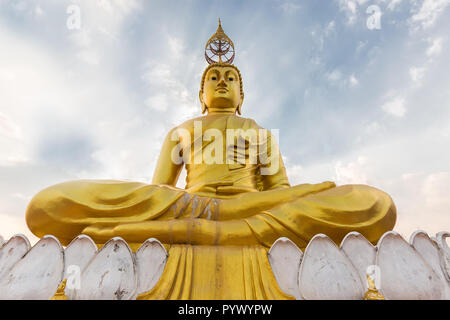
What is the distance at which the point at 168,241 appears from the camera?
7.61ft

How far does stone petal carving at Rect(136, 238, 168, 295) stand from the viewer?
1.82 metres

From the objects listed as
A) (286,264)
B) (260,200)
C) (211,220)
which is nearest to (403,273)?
(286,264)

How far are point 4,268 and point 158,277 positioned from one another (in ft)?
2.91

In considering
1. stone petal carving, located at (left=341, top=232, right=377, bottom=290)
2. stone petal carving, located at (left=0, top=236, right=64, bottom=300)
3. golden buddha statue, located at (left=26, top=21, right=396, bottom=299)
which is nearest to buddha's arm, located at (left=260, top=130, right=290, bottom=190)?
golden buddha statue, located at (left=26, top=21, right=396, bottom=299)

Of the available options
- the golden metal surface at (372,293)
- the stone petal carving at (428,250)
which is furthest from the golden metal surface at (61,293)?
the stone petal carving at (428,250)

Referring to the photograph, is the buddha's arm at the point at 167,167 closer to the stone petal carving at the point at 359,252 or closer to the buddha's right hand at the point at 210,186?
the buddha's right hand at the point at 210,186

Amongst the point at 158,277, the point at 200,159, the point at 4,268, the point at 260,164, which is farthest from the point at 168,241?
the point at 260,164

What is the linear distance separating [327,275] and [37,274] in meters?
1.55

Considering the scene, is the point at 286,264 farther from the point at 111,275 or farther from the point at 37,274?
the point at 37,274

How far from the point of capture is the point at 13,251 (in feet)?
6.38

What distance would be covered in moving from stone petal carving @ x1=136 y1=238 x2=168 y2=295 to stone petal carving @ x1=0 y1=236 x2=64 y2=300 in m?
0.43

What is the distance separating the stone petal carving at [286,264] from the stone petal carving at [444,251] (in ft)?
2.74

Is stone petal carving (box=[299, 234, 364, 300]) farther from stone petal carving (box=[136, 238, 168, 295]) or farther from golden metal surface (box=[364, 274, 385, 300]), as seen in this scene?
stone petal carving (box=[136, 238, 168, 295])
